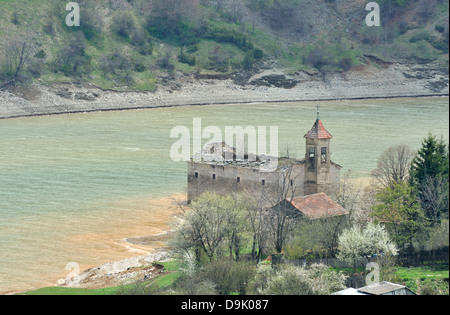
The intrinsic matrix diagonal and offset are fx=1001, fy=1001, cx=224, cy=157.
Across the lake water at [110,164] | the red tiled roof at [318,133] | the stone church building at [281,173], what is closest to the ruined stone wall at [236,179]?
the stone church building at [281,173]

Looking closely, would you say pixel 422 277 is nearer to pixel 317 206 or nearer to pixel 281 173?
pixel 317 206

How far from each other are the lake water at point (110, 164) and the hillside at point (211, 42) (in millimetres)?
13339

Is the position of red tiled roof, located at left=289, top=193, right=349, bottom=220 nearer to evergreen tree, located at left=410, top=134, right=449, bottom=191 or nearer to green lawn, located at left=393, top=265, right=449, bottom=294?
evergreen tree, located at left=410, top=134, right=449, bottom=191

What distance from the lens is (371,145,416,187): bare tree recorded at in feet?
200

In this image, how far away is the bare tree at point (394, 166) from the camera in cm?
6109

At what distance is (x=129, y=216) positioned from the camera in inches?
2601

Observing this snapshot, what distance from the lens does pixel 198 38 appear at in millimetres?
165250

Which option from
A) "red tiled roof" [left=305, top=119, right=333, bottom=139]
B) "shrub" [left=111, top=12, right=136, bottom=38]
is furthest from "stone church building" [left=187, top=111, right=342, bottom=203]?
"shrub" [left=111, top=12, right=136, bottom=38]

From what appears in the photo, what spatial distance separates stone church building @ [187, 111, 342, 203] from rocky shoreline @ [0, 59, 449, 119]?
67.3 metres

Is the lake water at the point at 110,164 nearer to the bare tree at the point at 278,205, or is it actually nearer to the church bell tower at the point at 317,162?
the bare tree at the point at 278,205

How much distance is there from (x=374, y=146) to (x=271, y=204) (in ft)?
136

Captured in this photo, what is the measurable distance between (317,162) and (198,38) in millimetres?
107217
